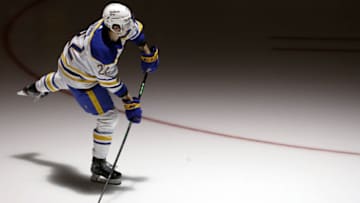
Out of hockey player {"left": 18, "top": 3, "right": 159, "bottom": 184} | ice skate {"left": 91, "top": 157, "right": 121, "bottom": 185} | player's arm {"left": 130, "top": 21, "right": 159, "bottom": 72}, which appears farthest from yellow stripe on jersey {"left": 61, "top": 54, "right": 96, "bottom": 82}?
ice skate {"left": 91, "top": 157, "right": 121, "bottom": 185}

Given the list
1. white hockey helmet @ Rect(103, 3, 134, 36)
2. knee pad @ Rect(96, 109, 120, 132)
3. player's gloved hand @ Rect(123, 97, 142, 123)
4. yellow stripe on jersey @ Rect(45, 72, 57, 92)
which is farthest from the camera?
yellow stripe on jersey @ Rect(45, 72, 57, 92)

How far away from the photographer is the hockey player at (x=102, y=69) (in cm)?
211

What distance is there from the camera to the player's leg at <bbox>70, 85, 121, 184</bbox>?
7.55 feet

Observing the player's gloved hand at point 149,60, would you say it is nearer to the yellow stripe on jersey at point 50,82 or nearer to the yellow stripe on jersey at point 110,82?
the yellow stripe on jersey at point 110,82

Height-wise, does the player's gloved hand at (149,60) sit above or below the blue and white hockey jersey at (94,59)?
above

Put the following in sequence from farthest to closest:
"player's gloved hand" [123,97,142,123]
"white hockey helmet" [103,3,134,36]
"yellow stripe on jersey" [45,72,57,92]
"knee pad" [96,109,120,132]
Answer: "yellow stripe on jersey" [45,72,57,92]
"knee pad" [96,109,120,132]
"player's gloved hand" [123,97,142,123]
"white hockey helmet" [103,3,134,36]

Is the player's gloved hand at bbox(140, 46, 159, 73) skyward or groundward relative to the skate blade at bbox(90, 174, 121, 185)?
skyward

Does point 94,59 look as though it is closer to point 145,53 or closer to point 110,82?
point 110,82

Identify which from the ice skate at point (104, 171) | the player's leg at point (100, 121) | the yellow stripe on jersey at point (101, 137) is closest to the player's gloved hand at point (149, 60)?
the player's leg at point (100, 121)

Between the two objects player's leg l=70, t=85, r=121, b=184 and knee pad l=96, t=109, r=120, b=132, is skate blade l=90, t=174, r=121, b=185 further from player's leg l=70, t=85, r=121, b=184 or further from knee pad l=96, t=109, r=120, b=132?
knee pad l=96, t=109, r=120, b=132

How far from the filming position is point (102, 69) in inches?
83.3

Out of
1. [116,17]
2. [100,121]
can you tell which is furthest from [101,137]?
[116,17]

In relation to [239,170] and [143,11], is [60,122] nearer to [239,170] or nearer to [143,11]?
[239,170]

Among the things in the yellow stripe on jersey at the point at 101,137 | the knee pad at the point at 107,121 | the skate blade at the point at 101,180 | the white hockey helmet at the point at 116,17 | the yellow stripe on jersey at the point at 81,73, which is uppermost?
the white hockey helmet at the point at 116,17
